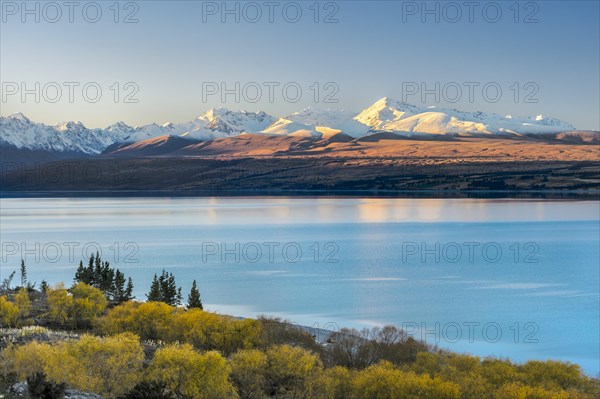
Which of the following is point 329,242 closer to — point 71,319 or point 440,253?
point 440,253

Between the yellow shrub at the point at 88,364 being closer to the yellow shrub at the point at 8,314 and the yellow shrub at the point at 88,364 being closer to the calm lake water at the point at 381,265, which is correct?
the yellow shrub at the point at 8,314

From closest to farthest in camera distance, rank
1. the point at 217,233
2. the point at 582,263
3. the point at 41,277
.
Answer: the point at 41,277 < the point at 582,263 < the point at 217,233

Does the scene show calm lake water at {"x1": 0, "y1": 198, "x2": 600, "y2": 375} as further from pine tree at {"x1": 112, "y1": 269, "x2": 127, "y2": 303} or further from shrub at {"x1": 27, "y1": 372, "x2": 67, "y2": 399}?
shrub at {"x1": 27, "y1": 372, "x2": 67, "y2": 399}

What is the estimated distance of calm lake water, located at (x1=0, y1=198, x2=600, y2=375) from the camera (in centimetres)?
4831

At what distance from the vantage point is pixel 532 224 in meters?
125

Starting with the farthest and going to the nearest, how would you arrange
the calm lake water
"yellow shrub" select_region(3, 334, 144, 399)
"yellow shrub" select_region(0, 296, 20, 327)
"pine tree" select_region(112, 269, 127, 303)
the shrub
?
"pine tree" select_region(112, 269, 127, 303) < the calm lake water < "yellow shrub" select_region(0, 296, 20, 327) < "yellow shrub" select_region(3, 334, 144, 399) < the shrub

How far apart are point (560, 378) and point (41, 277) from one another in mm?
57010

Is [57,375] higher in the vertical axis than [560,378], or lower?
higher

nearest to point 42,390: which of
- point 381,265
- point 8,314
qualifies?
point 8,314

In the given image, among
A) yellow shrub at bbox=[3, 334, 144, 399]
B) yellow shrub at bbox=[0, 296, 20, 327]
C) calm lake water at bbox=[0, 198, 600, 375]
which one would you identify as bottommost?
calm lake water at bbox=[0, 198, 600, 375]

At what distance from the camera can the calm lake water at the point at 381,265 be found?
48.3 m

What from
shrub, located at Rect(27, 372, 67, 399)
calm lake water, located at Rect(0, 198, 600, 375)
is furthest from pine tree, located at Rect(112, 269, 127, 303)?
shrub, located at Rect(27, 372, 67, 399)

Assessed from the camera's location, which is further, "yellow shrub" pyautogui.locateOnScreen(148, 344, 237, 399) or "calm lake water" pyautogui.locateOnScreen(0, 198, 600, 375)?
"calm lake water" pyautogui.locateOnScreen(0, 198, 600, 375)

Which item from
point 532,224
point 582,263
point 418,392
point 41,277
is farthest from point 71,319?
point 532,224
